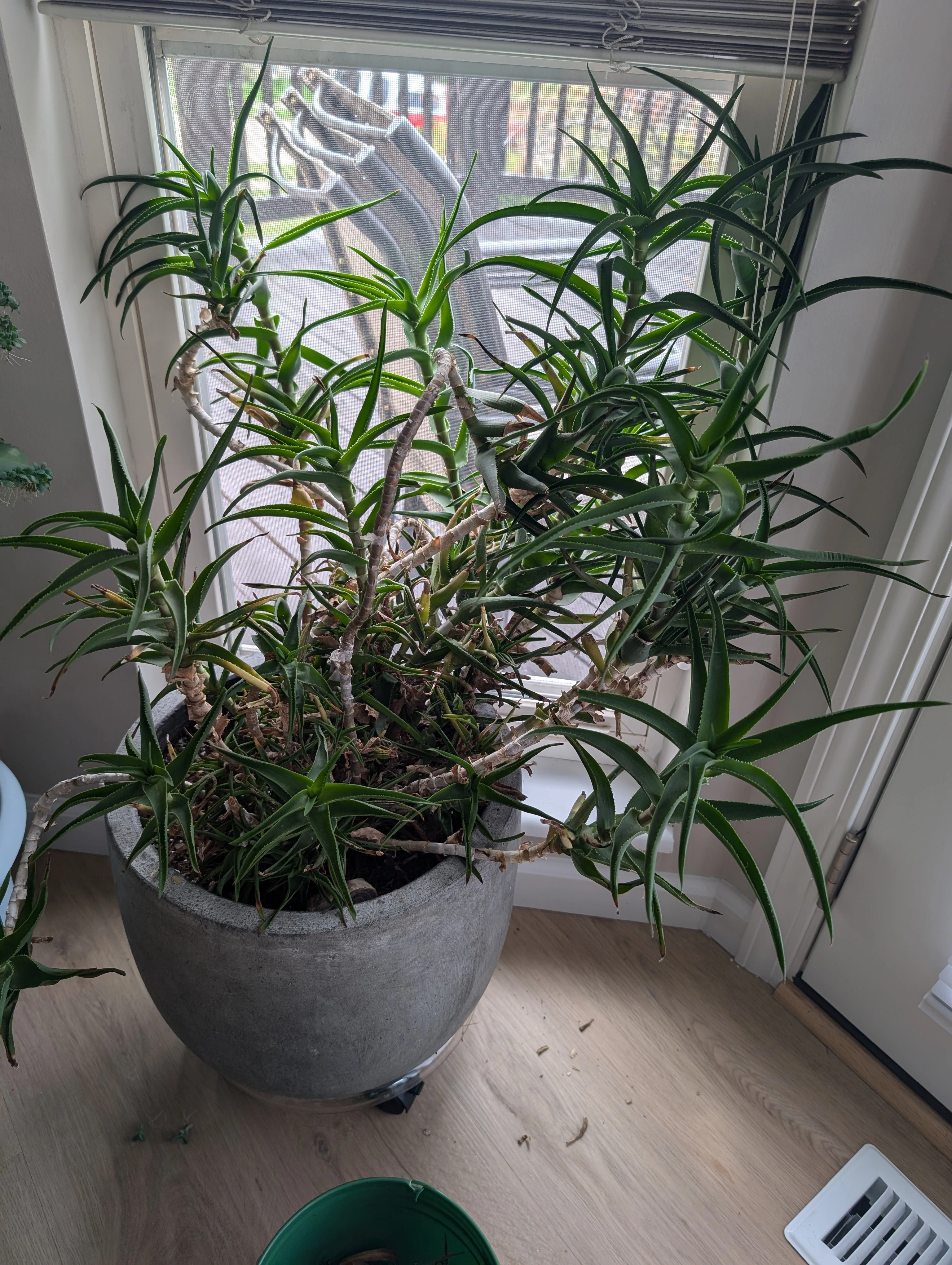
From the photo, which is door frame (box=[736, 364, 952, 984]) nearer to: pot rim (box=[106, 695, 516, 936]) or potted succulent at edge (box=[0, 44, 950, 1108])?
potted succulent at edge (box=[0, 44, 950, 1108])

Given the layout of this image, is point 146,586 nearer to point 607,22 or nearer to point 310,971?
point 310,971

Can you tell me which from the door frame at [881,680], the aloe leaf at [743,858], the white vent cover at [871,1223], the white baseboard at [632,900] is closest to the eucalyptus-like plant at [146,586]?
the aloe leaf at [743,858]

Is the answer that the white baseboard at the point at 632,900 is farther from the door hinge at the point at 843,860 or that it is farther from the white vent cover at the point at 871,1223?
the white vent cover at the point at 871,1223

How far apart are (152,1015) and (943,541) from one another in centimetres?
114

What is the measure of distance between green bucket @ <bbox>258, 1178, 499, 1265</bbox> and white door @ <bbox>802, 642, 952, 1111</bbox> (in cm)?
57

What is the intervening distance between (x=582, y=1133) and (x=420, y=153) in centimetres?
117

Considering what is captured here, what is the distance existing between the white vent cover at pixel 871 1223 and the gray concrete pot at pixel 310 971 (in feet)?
1.87

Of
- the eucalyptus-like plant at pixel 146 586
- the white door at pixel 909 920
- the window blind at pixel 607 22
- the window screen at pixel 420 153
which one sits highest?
the window blind at pixel 607 22

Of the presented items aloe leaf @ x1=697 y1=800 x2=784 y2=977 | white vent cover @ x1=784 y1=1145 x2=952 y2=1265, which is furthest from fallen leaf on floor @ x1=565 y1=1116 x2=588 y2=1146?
aloe leaf @ x1=697 y1=800 x2=784 y2=977

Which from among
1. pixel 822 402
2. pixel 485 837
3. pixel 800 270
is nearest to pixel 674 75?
pixel 800 270

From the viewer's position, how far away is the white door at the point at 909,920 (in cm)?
98

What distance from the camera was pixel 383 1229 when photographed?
0.87 meters

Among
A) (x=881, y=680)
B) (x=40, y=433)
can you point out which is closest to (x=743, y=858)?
(x=881, y=680)

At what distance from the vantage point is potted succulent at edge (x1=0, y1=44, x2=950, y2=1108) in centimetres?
55
